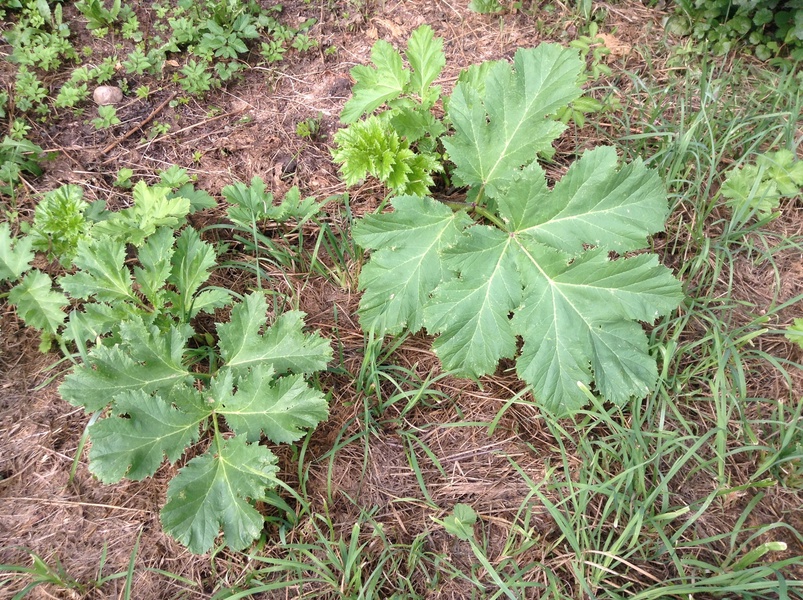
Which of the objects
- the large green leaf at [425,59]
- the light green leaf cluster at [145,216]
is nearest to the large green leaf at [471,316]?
the large green leaf at [425,59]

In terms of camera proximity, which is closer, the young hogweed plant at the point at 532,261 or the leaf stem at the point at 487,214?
the young hogweed plant at the point at 532,261

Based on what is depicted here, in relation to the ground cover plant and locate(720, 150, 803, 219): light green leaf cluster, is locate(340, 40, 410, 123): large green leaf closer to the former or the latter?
the ground cover plant

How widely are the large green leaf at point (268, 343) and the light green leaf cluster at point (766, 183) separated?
6.57 ft

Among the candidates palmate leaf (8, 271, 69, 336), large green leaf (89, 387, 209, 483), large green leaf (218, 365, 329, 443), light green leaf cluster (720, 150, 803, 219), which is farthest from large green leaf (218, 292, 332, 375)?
light green leaf cluster (720, 150, 803, 219)

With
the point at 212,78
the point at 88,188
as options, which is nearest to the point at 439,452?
the point at 88,188

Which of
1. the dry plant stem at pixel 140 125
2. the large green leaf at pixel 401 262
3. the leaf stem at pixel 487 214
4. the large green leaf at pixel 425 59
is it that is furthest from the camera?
A: the dry plant stem at pixel 140 125

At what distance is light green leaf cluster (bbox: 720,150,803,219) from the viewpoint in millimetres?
2416

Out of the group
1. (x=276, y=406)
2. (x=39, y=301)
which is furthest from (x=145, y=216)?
(x=276, y=406)

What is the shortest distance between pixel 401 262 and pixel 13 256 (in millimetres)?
1678

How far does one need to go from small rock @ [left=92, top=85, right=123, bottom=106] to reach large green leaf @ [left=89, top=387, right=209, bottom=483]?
183cm

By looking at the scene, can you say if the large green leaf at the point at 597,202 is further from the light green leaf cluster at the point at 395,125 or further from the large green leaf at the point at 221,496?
the large green leaf at the point at 221,496

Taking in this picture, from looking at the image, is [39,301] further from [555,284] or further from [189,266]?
[555,284]

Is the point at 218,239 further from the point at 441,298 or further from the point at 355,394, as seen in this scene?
the point at 441,298

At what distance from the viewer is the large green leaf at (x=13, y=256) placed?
2.22m
